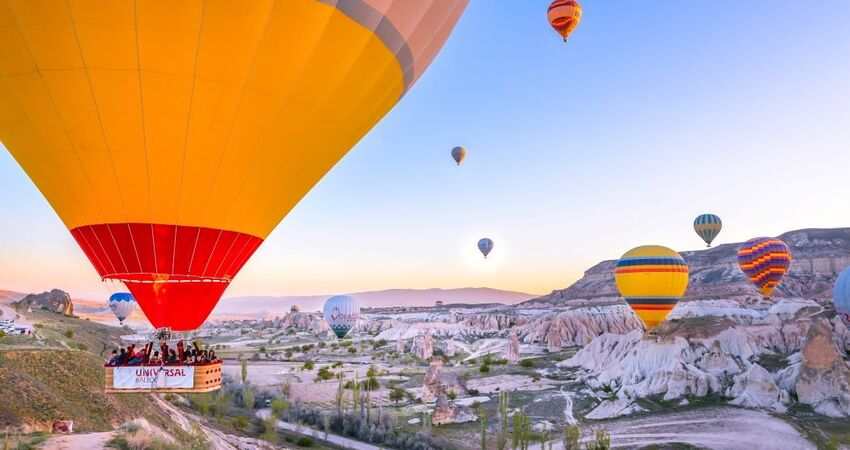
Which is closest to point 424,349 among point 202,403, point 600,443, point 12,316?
point 202,403

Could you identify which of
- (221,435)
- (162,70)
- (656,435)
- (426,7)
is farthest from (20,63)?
(656,435)

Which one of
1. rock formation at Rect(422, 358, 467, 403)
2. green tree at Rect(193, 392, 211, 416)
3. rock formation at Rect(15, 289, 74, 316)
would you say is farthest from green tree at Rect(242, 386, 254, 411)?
rock formation at Rect(15, 289, 74, 316)

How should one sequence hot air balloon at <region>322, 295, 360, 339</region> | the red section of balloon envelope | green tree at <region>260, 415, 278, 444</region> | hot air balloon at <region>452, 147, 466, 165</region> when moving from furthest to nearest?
hot air balloon at <region>322, 295, 360, 339</region> < hot air balloon at <region>452, 147, 466, 165</region> < green tree at <region>260, 415, 278, 444</region> < the red section of balloon envelope

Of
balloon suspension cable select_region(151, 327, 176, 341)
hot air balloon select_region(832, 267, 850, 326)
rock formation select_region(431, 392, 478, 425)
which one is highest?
balloon suspension cable select_region(151, 327, 176, 341)

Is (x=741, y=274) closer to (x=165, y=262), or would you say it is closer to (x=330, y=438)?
(x=330, y=438)

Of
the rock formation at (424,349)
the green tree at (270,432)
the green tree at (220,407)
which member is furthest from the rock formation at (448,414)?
the rock formation at (424,349)

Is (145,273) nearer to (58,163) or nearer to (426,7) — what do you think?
(58,163)

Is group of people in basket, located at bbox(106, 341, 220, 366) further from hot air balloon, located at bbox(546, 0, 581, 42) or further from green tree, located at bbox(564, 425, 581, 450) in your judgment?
hot air balloon, located at bbox(546, 0, 581, 42)
